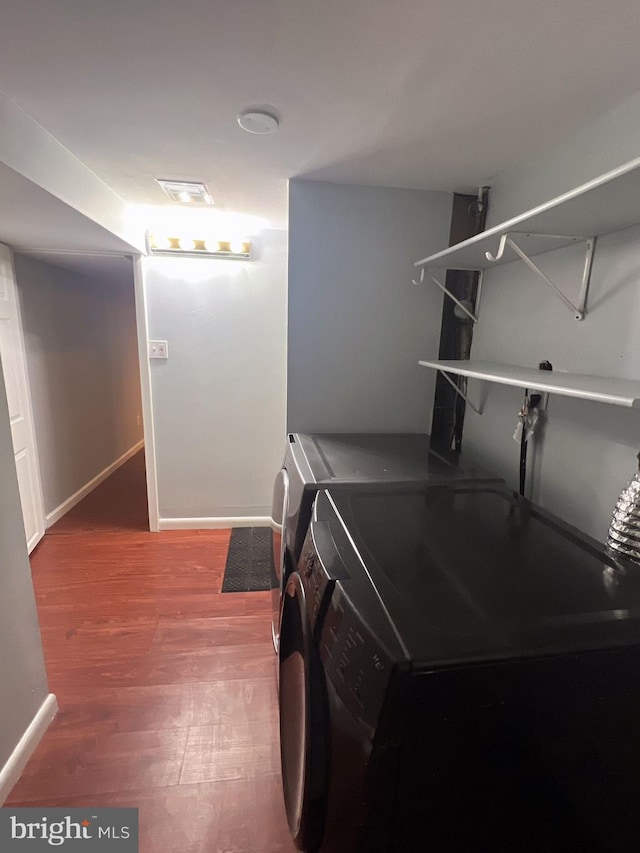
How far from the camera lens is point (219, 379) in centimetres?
269

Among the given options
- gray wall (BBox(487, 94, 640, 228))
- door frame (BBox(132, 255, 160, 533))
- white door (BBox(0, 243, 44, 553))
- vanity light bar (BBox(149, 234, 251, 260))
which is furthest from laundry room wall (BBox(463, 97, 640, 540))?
white door (BBox(0, 243, 44, 553))

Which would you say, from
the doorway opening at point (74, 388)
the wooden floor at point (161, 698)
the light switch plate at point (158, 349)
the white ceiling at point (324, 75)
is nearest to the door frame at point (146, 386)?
the light switch plate at point (158, 349)

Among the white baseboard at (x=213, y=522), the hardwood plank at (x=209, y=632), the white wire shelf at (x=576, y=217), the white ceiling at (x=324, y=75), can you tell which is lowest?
the hardwood plank at (x=209, y=632)

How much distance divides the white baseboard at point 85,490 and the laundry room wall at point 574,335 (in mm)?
3022

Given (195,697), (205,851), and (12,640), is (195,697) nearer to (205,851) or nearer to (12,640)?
(205,851)

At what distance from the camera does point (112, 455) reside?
13.1 feet

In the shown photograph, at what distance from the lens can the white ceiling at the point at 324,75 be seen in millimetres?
814

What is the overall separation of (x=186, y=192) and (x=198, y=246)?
50cm

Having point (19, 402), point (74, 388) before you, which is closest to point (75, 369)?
point (74, 388)

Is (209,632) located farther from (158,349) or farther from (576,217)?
(576,217)

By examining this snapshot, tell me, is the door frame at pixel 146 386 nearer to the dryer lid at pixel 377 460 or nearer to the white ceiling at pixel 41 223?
the white ceiling at pixel 41 223

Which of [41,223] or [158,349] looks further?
[158,349]

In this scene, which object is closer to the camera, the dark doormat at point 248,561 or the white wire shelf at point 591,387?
the white wire shelf at point 591,387

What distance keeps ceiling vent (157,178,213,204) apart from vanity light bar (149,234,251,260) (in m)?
0.32
